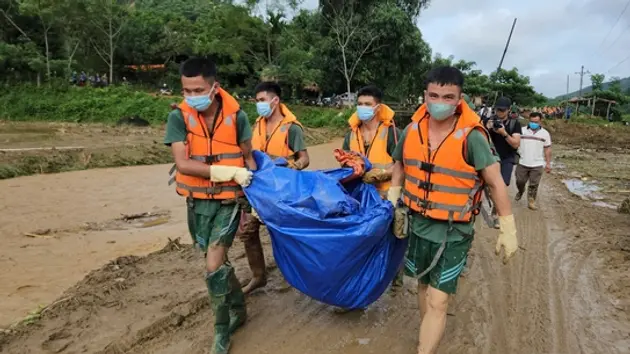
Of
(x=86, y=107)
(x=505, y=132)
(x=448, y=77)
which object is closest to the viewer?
(x=448, y=77)

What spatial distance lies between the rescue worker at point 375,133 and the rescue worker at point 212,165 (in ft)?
4.38

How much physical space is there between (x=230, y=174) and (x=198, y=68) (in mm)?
705

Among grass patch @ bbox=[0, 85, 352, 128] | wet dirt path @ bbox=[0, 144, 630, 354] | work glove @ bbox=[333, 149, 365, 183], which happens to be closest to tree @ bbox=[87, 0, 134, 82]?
grass patch @ bbox=[0, 85, 352, 128]

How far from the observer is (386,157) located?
4254 millimetres

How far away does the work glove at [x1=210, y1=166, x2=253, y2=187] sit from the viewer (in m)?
3.08

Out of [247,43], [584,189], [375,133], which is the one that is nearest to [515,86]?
[247,43]

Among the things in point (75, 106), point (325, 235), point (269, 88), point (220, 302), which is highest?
point (269, 88)

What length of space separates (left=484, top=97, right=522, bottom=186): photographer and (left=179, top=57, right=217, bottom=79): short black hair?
4627 mm

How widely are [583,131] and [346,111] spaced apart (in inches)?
565

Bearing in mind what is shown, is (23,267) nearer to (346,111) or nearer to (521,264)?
(521,264)

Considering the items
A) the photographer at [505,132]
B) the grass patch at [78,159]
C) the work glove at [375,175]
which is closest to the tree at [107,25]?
the grass patch at [78,159]

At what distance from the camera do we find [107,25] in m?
29.5

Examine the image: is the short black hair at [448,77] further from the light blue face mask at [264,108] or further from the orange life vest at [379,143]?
the light blue face mask at [264,108]

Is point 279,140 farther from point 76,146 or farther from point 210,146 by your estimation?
point 76,146
